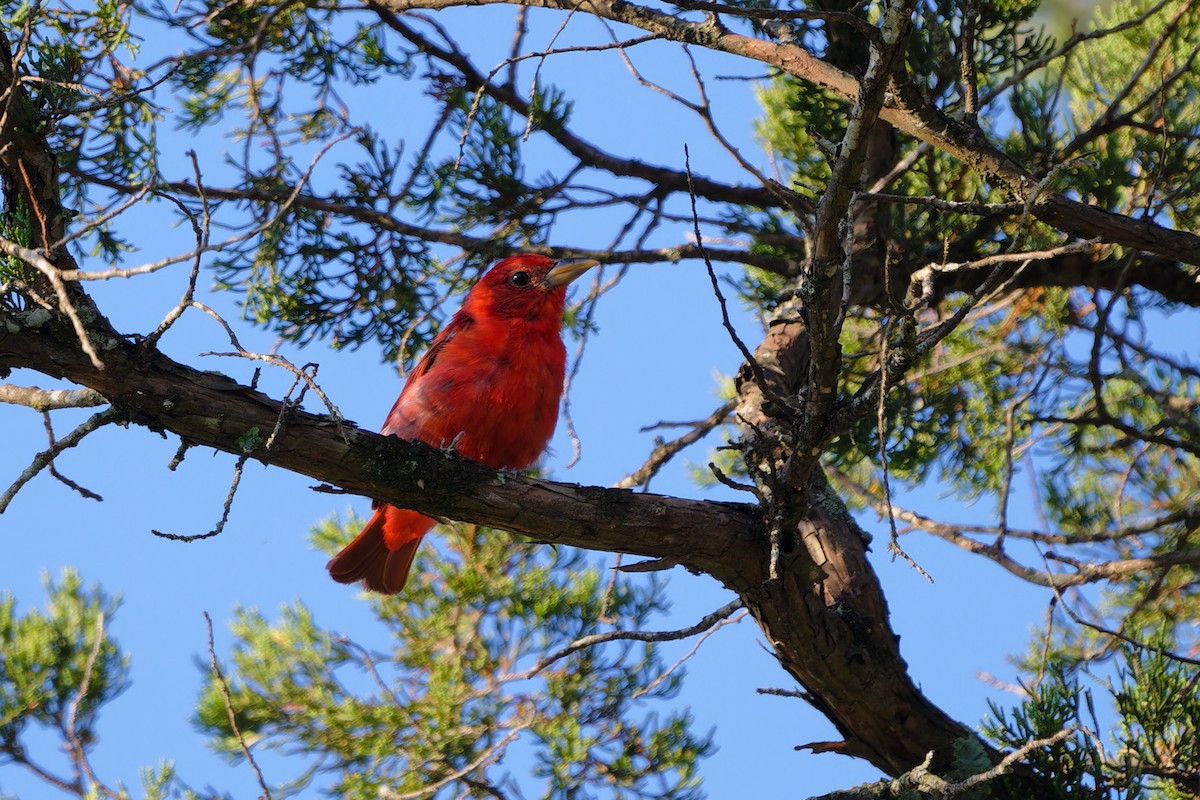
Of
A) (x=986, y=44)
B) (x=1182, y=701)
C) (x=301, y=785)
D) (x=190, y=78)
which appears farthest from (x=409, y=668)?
(x=986, y=44)

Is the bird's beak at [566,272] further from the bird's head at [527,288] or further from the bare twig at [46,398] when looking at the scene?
the bare twig at [46,398]

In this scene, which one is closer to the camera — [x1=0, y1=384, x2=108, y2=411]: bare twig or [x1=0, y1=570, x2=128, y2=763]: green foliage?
[x1=0, y1=384, x2=108, y2=411]: bare twig

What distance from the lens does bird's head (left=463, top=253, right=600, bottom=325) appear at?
5004 mm

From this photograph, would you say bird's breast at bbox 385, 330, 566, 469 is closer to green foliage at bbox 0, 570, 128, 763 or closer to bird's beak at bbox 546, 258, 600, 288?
bird's beak at bbox 546, 258, 600, 288

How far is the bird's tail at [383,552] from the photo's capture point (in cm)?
484

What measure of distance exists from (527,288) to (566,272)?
173mm

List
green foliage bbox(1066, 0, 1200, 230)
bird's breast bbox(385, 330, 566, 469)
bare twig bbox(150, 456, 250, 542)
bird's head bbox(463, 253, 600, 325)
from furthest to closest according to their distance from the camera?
bird's head bbox(463, 253, 600, 325), bird's breast bbox(385, 330, 566, 469), green foliage bbox(1066, 0, 1200, 230), bare twig bbox(150, 456, 250, 542)

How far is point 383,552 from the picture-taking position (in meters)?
4.95

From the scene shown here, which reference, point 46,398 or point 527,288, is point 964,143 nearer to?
point 527,288

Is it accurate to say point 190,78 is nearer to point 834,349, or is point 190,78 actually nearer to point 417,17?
point 417,17

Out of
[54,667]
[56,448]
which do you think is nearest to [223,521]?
[56,448]

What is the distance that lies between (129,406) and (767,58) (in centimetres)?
202

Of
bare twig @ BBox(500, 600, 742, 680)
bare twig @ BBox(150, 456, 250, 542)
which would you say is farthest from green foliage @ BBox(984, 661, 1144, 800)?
bare twig @ BBox(150, 456, 250, 542)

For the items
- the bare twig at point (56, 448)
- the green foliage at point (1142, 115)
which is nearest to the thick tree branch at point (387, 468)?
the bare twig at point (56, 448)
